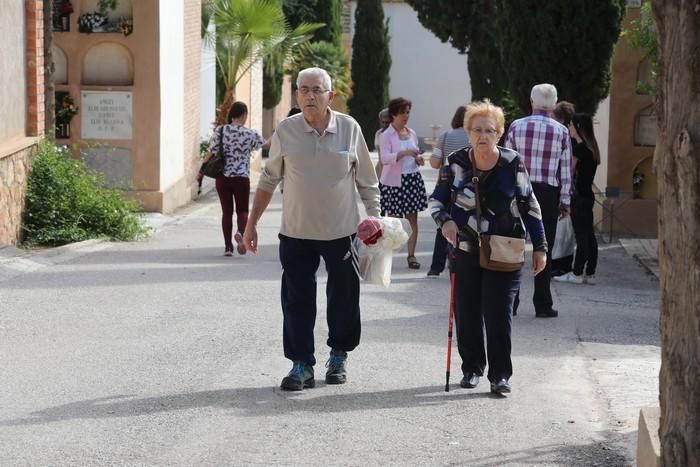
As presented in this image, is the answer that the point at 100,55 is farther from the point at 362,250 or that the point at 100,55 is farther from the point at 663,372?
the point at 663,372

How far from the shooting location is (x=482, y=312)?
7816mm

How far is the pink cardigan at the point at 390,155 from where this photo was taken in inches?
553

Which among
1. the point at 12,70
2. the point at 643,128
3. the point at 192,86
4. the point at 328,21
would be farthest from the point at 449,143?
the point at 328,21

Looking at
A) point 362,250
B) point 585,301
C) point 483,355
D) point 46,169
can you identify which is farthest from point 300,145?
point 46,169

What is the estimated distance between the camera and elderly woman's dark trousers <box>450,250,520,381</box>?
302 inches

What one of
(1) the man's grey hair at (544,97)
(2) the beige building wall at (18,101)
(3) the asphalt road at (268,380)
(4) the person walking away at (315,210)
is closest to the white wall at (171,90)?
(2) the beige building wall at (18,101)

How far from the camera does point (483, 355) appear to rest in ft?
25.8

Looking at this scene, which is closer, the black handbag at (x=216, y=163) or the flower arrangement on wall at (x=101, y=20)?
the black handbag at (x=216, y=163)

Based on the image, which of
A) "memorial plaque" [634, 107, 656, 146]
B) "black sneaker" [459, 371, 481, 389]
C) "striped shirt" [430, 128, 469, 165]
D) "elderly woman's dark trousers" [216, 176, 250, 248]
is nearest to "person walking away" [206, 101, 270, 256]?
"elderly woman's dark trousers" [216, 176, 250, 248]

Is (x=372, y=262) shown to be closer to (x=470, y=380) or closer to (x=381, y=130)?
(x=470, y=380)

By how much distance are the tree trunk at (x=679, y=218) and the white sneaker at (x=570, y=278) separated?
889 cm

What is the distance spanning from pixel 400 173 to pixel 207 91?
13.3 metres

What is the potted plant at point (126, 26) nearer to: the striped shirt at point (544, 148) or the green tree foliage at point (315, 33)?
the striped shirt at point (544, 148)

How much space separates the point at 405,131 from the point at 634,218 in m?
5.66
